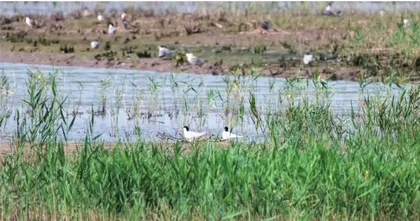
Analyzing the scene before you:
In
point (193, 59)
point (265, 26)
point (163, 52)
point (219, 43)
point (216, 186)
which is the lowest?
point (216, 186)

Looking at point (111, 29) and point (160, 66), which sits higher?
point (111, 29)

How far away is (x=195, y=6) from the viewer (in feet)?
125

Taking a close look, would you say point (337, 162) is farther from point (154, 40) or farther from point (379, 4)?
point (379, 4)

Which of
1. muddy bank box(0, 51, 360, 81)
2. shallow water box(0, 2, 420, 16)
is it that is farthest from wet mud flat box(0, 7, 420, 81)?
shallow water box(0, 2, 420, 16)

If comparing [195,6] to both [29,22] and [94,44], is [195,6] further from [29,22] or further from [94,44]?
[94,44]

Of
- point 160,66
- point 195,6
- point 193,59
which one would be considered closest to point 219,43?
point 160,66

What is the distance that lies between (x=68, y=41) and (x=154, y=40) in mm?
1931

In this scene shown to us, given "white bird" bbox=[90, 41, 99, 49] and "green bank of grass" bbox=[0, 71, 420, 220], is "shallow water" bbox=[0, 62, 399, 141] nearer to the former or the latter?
"green bank of grass" bbox=[0, 71, 420, 220]

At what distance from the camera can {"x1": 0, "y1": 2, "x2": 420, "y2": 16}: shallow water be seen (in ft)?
108

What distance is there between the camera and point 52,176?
822cm

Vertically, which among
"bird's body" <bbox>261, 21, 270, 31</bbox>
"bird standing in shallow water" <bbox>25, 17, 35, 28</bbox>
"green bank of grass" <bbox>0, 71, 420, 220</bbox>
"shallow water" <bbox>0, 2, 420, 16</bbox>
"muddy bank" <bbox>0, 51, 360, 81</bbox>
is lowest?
"green bank of grass" <bbox>0, 71, 420, 220</bbox>

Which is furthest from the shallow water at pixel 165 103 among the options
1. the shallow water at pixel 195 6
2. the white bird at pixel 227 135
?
the shallow water at pixel 195 6

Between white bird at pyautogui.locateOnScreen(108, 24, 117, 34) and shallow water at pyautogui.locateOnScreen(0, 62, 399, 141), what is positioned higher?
white bird at pyautogui.locateOnScreen(108, 24, 117, 34)

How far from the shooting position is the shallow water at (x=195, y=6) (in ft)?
108
